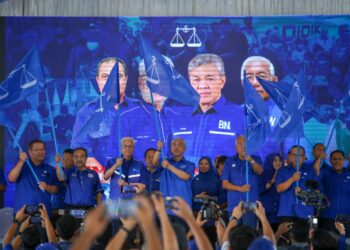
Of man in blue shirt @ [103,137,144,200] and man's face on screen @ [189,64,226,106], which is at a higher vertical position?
man's face on screen @ [189,64,226,106]

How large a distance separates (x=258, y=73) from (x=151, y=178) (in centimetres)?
261

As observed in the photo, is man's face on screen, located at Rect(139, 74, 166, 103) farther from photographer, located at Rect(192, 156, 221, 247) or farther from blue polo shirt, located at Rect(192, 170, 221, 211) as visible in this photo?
blue polo shirt, located at Rect(192, 170, 221, 211)

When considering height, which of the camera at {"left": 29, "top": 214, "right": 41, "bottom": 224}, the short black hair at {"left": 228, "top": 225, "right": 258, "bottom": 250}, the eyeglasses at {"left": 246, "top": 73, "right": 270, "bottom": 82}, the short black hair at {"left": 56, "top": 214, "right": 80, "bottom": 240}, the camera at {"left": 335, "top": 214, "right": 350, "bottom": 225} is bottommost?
the camera at {"left": 335, "top": 214, "right": 350, "bottom": 225}

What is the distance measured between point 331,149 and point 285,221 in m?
1.90

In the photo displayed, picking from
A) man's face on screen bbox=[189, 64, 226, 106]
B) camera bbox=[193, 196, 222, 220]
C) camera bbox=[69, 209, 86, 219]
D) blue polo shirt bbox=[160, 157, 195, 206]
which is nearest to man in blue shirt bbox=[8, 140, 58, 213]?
camera bbox=[69, 209, 86, 219]

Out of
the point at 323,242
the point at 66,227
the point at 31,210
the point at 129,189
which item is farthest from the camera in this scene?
the point at 129,189

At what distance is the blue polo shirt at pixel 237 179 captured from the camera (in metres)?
11.3

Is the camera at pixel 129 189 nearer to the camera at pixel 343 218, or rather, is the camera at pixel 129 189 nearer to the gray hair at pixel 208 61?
the camera at pixel 343 218

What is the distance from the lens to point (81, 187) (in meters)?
11.3

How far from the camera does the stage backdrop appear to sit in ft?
42.7

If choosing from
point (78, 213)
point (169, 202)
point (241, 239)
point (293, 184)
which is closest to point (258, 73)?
point (293, 184)

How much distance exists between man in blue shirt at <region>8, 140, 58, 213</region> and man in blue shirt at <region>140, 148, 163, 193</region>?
1248 millimetres

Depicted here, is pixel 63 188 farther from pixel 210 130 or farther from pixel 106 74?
pixel 210 130

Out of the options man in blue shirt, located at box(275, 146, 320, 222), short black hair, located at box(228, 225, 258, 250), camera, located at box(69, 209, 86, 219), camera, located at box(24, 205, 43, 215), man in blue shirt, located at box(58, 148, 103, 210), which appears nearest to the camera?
short black hair, located at box(228, 225, 258, 250)
